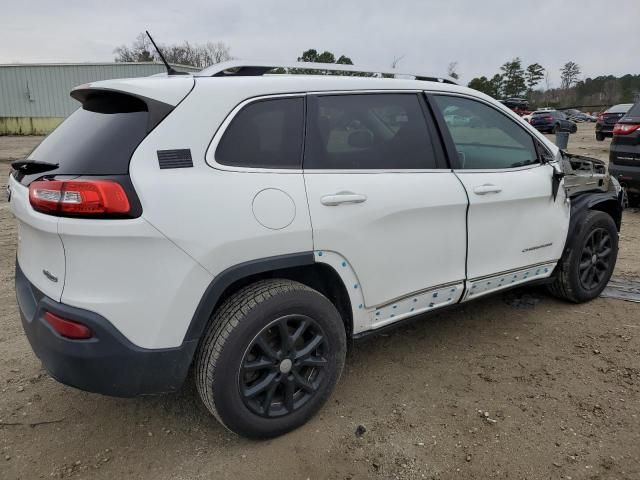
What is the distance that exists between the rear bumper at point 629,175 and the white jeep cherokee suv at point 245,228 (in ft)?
16.4

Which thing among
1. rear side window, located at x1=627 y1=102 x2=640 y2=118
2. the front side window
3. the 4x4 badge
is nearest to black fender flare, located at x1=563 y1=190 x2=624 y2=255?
the front side window

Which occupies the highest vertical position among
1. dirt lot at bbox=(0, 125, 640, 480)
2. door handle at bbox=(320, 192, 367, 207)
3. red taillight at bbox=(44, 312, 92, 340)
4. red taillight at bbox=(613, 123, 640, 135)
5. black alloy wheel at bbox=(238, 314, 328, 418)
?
red taillight at bbox=(613, 123, 640, 135)

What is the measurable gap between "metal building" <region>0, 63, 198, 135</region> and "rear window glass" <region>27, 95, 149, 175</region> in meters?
29.4

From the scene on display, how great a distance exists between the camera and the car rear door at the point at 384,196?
2.51 meters

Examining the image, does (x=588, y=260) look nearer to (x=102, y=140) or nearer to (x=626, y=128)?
(x=102, y=140)

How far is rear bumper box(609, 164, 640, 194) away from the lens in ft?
23.3

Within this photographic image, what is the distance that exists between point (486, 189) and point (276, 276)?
146 centimetres

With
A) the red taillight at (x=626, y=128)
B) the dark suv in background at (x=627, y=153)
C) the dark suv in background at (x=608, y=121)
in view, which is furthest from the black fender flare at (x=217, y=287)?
the dark suv in background at (x=608, y=121)

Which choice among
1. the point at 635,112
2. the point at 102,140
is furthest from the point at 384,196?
the point at 635,112

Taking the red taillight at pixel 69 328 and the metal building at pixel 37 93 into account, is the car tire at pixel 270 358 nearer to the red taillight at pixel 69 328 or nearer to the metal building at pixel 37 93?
the red taillight at pixel 69 328

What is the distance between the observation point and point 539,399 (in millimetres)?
2867

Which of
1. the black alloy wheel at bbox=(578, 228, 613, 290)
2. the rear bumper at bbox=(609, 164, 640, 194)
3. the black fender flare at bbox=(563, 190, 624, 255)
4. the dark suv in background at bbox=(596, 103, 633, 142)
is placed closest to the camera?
the black fender flare at bbox=(563, 190, 624, 255)

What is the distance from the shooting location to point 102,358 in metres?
2.07

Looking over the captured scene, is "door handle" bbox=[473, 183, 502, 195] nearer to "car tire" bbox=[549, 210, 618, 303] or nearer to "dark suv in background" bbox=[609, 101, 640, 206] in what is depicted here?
"car tire" bbox=[549, 210, 618, 303]
